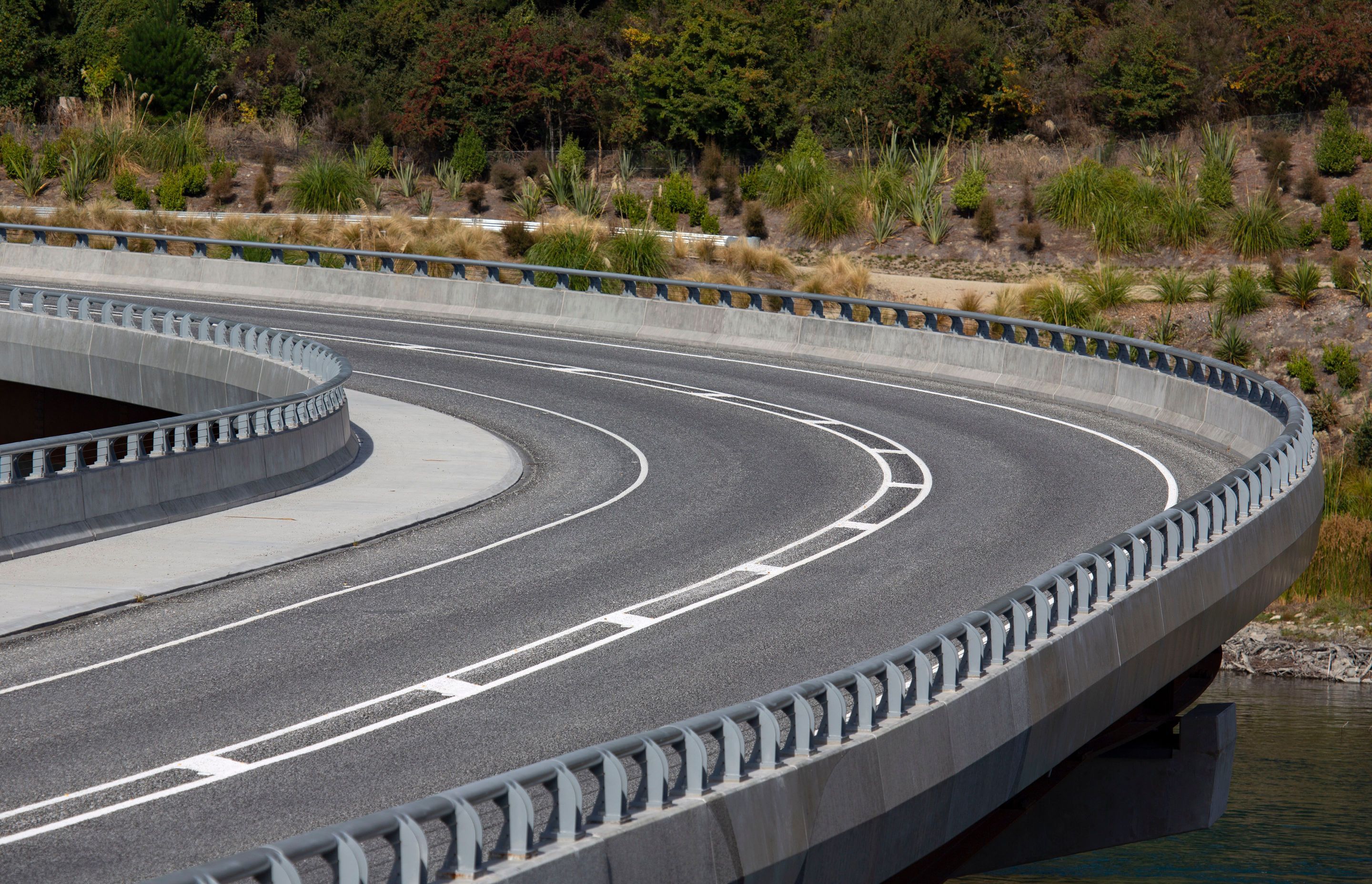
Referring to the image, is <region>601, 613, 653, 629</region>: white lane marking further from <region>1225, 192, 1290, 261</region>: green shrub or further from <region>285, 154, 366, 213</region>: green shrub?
<region>285, 154, 366, 213</region>: green shrub

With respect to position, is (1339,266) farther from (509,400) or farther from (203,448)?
(203,448)

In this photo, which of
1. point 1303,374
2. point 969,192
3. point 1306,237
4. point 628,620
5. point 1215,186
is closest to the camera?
point 628,620

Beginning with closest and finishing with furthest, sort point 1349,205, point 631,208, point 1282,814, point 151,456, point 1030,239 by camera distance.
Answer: point 151,456 → point 1282,814 → point 1349,205 → point 1030,239 → point 631,208

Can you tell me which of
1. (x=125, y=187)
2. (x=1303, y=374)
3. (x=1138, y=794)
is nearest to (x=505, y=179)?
(x=125, y=187)

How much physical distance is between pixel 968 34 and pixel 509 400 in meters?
40.2

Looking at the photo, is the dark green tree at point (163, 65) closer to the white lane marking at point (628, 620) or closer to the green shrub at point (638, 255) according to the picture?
the green shrub at point (638, 255)

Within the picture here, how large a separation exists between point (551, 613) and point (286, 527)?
475 cm

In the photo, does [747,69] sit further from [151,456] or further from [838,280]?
[151,456]

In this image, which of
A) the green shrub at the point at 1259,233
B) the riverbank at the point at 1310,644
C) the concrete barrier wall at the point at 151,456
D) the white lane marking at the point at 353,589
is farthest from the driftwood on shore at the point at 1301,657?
the concrete barrier wall at the point at 151,456

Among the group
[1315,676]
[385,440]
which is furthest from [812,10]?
[385,440]

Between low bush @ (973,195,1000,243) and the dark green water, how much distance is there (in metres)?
17.7

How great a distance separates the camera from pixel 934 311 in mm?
30328

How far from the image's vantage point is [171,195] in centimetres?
5425

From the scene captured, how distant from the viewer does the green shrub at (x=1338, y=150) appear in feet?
174
